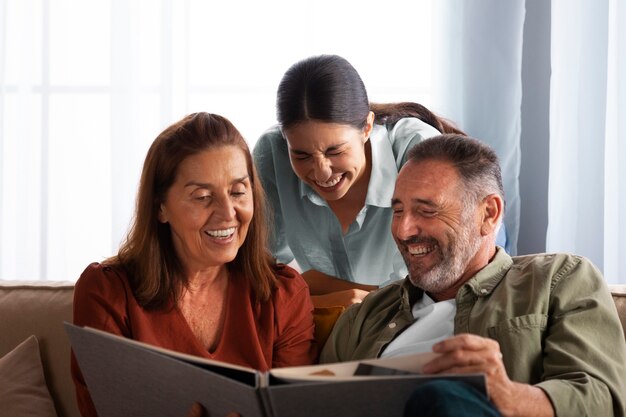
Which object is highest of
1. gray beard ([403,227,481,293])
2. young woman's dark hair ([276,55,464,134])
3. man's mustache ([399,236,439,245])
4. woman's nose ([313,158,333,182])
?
young woman's dark hair ([276,55,464,134])

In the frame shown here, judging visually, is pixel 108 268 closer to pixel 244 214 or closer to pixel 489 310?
pixel 244 214

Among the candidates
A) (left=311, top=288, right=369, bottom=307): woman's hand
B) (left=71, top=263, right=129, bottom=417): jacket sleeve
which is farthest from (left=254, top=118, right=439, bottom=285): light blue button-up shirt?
(left=71, top=263, right=129, bottom=417): jacket sleeve

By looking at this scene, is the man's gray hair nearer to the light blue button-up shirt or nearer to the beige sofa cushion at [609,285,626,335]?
the beige sofa cushion at [609,285,626,335]

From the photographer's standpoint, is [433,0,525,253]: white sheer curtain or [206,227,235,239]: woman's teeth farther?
[433,0,525,253]: white sheer curtain

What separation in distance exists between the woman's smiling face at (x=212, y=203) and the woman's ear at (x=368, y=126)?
0.54 meters

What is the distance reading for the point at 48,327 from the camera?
91.1 inches

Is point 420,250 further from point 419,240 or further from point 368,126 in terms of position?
point 368,126

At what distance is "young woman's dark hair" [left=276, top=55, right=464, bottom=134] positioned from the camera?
7.49ft

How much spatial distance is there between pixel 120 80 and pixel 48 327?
1735mm

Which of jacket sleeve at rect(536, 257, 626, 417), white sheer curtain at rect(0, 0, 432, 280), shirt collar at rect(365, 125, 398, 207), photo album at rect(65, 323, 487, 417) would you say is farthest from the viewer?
white sheer curtain at rect(0, 0, 432, 280)

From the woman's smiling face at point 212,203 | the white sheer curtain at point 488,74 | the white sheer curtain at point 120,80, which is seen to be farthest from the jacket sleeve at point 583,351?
the white sheer curtain at point 120,80

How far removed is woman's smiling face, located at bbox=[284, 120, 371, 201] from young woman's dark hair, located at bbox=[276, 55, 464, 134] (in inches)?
0.9

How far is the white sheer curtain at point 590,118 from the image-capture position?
11.3 ft

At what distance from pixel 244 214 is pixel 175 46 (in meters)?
1.99
